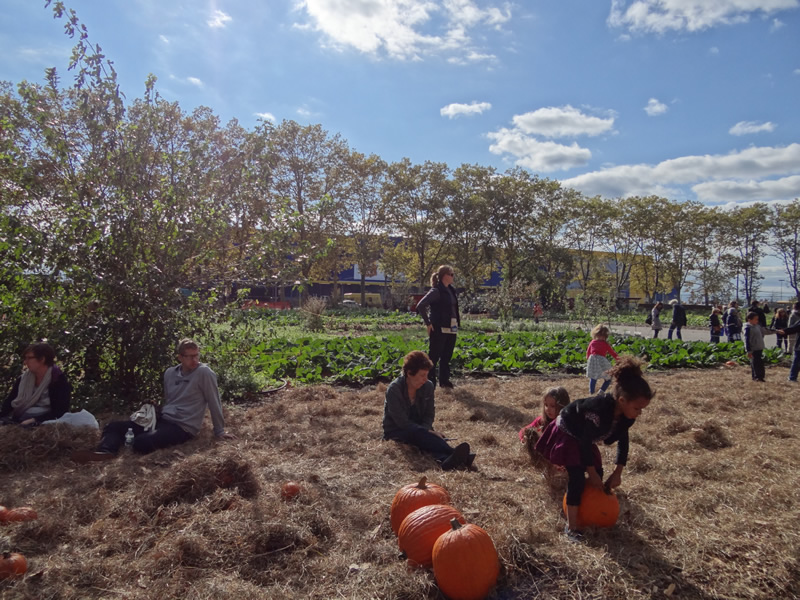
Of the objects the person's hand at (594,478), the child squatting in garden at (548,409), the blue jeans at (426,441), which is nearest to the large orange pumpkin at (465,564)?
the person's hand at (594,478)

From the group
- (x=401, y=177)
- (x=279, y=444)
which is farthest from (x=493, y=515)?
(x=401, y=177)

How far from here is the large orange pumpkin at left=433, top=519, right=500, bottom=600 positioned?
2.70 metres

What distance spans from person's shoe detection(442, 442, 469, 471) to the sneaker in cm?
137

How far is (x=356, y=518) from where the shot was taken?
366cm

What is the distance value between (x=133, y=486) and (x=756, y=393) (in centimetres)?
897

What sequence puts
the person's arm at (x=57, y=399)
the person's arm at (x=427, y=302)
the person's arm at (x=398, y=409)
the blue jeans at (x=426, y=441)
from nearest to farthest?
the blue jeans at (x=426, y=441) → the person's arm at (x=398, y=409) → the person's arm at (x=57, y=399) → the person's arm at (x=427, y=302)

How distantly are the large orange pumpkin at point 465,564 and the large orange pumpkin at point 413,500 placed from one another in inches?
21.5

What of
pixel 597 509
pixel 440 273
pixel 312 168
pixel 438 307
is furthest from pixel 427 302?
pixel 312 168

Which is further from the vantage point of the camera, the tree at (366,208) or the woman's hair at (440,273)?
the tree at (366,208)

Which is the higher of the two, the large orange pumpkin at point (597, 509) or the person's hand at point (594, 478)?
the person's hand at point (594, 478)

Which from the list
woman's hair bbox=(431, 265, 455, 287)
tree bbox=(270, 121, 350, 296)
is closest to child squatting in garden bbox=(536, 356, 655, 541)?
woman's hair bbox=(431, 265, 455, 287)

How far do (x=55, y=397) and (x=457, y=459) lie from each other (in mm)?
4153

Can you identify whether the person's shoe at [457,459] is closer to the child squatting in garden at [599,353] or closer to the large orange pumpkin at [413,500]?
the large orange pumpkin at [413,500]

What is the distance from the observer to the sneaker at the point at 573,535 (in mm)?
3270
